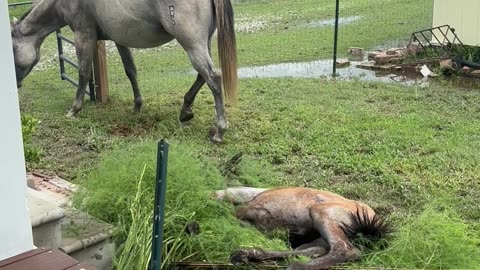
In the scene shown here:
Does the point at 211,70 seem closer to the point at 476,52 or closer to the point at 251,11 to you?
the point at 476,52

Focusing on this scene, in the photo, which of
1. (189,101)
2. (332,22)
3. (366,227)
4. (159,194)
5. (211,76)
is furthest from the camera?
(332,22)

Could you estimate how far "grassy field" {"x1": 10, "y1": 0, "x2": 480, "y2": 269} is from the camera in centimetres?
300

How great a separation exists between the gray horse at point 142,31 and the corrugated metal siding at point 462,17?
180 inches

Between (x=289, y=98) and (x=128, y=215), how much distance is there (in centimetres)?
399

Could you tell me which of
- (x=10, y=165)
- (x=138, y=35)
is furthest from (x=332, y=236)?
(x=138, y=35)

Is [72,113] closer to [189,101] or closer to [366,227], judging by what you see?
[189,101]

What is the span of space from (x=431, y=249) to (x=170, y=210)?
48.8 inches

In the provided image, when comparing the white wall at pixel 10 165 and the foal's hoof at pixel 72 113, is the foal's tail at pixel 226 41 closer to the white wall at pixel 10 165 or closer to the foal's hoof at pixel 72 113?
the foal's hoof at pixel 72 113

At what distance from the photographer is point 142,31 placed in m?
5.68

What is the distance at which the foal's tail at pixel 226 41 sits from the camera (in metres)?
5.32

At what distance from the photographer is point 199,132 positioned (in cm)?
569

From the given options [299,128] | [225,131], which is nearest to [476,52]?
[299,128]

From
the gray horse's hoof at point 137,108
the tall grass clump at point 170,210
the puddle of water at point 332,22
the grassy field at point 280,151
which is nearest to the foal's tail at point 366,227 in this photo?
the grassy field at point 280,151

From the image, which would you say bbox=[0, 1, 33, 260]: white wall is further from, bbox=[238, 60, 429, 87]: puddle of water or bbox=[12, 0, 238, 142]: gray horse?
bbox=[238, 60, 429, 87]: puddle of water
